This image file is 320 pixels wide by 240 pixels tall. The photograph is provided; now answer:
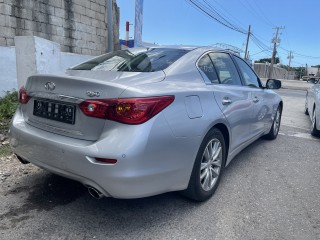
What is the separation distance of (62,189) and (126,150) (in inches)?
53.2

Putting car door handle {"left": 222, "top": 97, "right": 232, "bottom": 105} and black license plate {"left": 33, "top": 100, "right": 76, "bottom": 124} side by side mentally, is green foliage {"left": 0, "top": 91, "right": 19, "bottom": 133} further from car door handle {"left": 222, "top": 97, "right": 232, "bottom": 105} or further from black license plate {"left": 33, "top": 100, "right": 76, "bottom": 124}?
car door handle {"left": 222, "top": 97, "right": 232, "bottom": 105}

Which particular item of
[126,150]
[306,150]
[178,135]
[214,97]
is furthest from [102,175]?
[306,150]

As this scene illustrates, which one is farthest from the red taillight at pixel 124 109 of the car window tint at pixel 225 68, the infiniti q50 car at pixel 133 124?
the car window tint at pixel 225 68

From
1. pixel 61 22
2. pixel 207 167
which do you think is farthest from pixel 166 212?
pixel 61 22

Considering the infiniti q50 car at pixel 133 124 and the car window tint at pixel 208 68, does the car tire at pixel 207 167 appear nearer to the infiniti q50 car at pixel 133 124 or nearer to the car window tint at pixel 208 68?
the infiniti q50 car at pixel 133 124

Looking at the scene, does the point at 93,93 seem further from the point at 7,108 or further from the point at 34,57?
the point at 7,108

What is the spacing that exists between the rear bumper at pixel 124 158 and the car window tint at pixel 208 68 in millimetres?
927

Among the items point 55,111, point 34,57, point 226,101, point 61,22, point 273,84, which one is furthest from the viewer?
point 61,22

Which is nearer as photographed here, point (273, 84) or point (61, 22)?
point (273, 84)

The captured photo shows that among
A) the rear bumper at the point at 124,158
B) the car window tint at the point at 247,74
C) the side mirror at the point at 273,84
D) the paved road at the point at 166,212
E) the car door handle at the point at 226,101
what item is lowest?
the paved road at the point at 166,212

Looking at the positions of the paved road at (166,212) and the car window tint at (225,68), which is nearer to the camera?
the paved road at (166,212)

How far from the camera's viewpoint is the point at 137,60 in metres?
3.13

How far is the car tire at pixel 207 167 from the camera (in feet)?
9.23

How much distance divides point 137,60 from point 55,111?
101 centimetres
